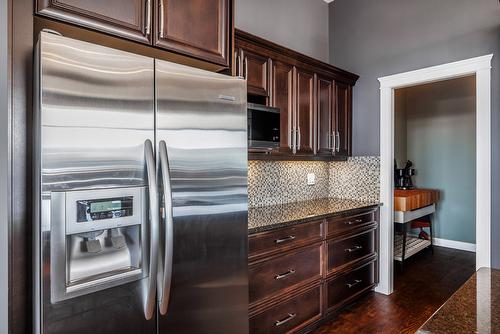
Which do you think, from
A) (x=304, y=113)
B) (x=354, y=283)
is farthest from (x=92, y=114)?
(x=354, y=283)

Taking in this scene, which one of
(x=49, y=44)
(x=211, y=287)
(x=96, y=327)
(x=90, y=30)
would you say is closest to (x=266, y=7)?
(x=90, y=30)

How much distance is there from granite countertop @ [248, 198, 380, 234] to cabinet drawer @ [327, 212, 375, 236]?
0.07 metres

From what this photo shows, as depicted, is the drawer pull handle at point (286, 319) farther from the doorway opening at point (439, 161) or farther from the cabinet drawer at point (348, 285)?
the doorway opening at point (439, 161)

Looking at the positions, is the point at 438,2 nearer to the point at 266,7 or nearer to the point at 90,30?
the point at 266,7

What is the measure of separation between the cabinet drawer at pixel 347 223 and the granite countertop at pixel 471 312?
5.04 feet

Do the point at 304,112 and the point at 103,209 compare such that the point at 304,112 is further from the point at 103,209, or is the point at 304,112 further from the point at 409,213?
the point at 409,213

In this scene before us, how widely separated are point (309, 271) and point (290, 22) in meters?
2.43

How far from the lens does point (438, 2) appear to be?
2865 mm

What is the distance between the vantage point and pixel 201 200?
151 centimetres

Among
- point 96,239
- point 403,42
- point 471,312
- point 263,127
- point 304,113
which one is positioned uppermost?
point 403,42

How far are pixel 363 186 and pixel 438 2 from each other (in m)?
1.84

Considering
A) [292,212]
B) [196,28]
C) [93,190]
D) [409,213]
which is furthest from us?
[409,213]

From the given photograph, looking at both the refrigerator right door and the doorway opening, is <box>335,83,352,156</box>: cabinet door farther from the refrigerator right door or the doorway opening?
the doorway opening

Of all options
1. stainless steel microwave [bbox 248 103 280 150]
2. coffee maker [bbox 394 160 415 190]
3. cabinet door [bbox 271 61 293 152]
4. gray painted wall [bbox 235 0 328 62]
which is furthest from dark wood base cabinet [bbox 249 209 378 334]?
coffee maker [bbox 394 160 415 190]
